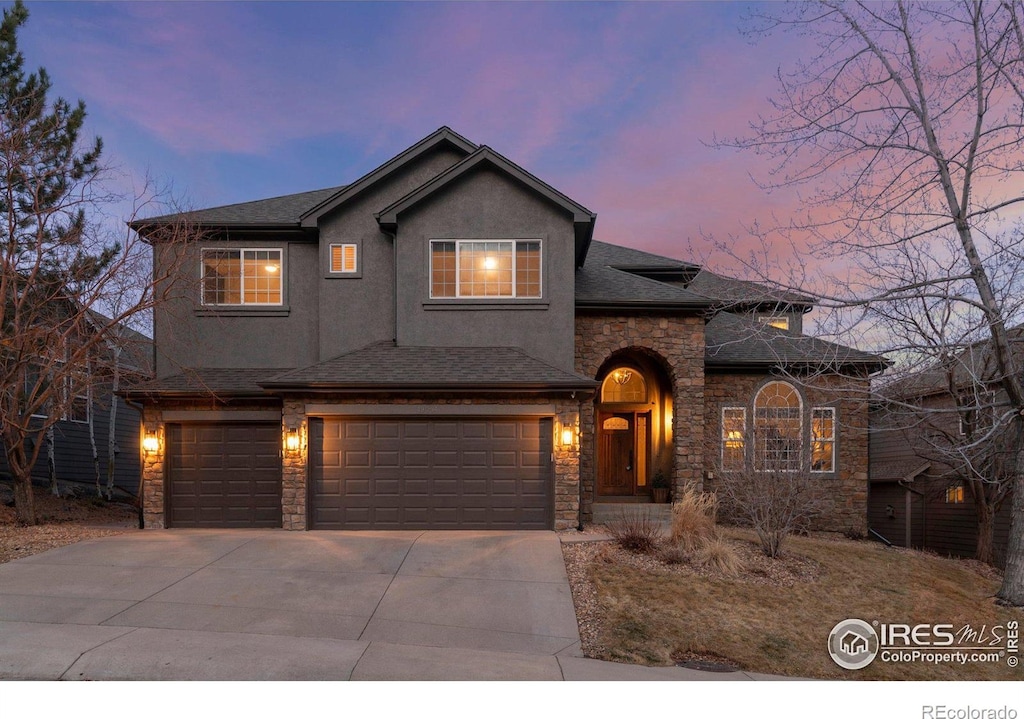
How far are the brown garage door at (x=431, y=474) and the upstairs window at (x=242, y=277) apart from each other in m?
3.86

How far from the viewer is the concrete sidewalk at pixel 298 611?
20.8 ft

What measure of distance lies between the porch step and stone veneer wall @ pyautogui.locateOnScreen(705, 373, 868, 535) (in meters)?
1.52

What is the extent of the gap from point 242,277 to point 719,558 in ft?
38.5

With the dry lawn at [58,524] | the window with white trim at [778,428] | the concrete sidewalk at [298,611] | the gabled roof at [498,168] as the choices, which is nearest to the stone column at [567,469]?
the concrete sidewalk at [298,611]

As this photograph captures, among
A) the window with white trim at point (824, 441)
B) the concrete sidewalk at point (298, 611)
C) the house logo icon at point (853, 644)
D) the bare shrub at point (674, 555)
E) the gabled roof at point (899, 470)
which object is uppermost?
the window with white trim at point (824, 441)

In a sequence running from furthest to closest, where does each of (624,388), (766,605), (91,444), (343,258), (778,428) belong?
(91,444) < (624,388) < (343,258) < (778,428) < (766,605)

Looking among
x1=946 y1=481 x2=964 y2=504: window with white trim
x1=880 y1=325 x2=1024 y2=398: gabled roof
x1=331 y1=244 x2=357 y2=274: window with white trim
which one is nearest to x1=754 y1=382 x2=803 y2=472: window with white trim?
x1=880 y1=325 x2=1024 y2=398: gabled roof

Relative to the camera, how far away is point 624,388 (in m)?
17.1

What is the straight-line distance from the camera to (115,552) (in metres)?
10.8

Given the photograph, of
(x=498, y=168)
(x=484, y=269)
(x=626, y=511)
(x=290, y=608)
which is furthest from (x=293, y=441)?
(x=626, y=511)

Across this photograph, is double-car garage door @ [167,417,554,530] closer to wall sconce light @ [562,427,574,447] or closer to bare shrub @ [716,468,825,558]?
wall sconce light @ [562,427,574,447]

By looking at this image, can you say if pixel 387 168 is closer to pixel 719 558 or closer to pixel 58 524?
pixel 58 524

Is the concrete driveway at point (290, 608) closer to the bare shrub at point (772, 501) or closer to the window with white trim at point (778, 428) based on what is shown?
the bare shrub at point (772, 501)

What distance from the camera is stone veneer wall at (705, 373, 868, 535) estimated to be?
15.6 m
